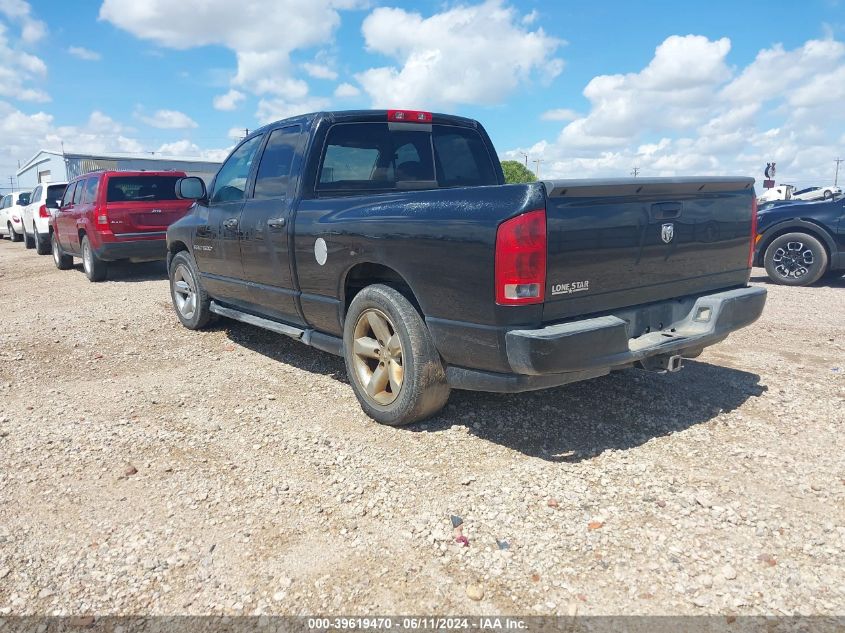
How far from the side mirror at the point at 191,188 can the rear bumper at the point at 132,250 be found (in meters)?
4.37

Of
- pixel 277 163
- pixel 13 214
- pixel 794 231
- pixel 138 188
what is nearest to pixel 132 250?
pixel 138 188

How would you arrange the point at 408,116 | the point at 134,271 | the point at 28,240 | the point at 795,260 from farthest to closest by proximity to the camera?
the point at 28,240
the point at 134,271
the point at 795,260
the point at 408,116

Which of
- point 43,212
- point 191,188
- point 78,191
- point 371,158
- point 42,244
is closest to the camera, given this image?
point 371,158

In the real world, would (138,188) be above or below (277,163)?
above

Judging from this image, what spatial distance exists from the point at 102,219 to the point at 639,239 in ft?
29.1

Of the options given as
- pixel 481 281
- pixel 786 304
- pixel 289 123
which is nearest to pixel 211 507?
pixel 481 281

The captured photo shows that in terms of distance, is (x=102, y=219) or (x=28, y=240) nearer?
(x=102, y=219)

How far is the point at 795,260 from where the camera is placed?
29.8 ft

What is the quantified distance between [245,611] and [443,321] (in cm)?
166

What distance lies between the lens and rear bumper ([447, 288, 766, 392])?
2.96m

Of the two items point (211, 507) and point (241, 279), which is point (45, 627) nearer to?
point (211, 507)

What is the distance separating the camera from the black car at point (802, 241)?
8.67 metres

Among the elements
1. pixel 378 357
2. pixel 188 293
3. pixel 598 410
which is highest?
pixel 188 293

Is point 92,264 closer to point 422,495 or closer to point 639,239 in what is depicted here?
point 422,495
